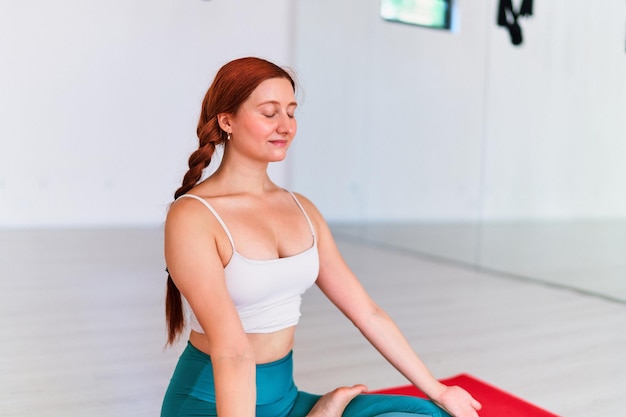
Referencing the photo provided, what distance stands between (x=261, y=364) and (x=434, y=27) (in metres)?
4.22

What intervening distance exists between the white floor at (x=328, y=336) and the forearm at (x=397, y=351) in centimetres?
97

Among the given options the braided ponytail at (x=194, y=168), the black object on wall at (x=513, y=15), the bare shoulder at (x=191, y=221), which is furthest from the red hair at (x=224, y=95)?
the black object on wall at (x=513, y=15)

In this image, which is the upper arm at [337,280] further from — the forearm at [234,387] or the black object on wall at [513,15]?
the black object on wall at [513,15]

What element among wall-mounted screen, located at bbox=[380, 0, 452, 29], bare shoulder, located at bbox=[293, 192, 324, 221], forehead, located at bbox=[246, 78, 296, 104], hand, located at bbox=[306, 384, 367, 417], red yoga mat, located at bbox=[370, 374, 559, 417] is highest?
wall-mounted screen, located at bbox=[380, 0, 452, 29]

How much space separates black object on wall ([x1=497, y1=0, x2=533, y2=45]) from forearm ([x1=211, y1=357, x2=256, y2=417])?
3.78m

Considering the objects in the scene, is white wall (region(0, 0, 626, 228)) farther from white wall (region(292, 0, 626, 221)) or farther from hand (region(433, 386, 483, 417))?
hand (region(433, 386, 483, 417))

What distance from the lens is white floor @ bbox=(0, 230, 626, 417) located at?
2.55 m

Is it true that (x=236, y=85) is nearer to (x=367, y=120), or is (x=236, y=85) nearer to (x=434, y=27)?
(x=434, y=27)

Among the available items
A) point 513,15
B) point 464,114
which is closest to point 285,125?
point 513,15

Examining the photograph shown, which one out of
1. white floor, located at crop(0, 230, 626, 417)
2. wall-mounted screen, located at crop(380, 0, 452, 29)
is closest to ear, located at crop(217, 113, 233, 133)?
white floor, located at crop(0, 230, 626, 417)

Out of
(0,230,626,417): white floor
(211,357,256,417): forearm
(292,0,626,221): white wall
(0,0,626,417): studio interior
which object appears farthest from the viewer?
(292,0,626,221): white wall

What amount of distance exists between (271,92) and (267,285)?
0.40 meters

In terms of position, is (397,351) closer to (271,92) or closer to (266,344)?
(266,344)

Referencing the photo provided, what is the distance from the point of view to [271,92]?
154 centimetres
